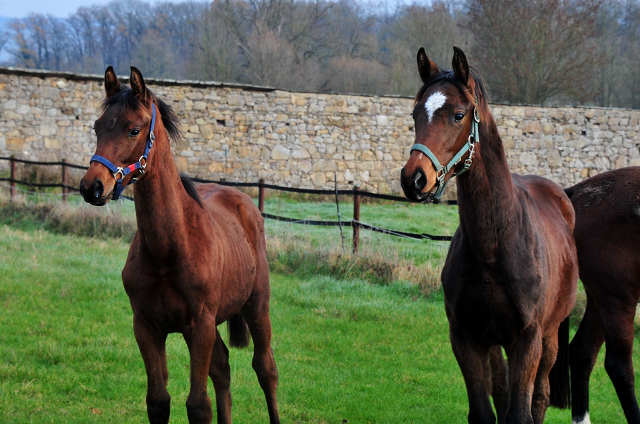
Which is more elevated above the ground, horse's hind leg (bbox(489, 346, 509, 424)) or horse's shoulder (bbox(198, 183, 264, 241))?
horse's shoulder (bbox(198, 183, 264, 241))

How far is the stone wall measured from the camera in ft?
54.6

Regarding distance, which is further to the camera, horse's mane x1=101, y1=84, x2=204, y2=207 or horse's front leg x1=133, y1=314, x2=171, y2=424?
horse's front leg x1=133, y1=314, x2=171, y2=424

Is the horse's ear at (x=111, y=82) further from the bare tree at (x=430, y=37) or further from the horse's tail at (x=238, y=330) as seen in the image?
the bare tree at (x=430, y=37)

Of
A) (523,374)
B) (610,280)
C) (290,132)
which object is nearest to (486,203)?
(523,374)

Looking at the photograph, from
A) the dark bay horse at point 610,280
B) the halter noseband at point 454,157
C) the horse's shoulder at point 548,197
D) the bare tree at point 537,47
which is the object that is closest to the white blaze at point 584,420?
the dark bay horse at point 610,280

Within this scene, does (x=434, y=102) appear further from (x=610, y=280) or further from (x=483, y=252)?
(x=610, y=280)

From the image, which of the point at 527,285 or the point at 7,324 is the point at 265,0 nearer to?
the point at 7,324

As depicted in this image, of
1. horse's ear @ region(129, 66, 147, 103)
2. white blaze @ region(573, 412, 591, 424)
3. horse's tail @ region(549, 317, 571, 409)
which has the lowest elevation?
white blaze @ region(573, 412, 591, 424)

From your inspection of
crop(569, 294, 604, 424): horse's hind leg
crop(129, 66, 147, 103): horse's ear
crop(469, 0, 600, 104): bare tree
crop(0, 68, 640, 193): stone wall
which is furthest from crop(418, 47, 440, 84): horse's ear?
crop(469, 0, 600, 104): bare tree

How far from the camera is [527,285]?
335cm

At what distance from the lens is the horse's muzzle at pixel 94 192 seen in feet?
9.93

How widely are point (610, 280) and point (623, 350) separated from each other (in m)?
0.51

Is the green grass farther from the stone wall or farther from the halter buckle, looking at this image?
the stone wall

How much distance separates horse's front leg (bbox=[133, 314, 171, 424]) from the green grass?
3.57 feet
